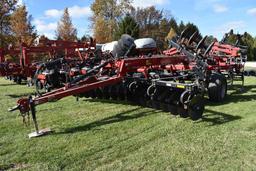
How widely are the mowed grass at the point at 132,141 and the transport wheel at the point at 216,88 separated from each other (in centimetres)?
46

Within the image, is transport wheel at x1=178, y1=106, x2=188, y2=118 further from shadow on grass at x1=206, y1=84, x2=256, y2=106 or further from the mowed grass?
shadow on grass at x1=206, y1=84, x2=256, y2=106

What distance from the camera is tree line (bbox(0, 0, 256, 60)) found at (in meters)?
29.2

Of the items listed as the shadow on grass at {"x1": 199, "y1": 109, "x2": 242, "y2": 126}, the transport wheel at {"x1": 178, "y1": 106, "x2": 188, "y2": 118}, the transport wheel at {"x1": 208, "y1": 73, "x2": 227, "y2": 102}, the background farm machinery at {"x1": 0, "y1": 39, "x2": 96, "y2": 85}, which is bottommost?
the shadow on grass at {"x1": 199, "y1": 109, "x2": 242, "y2": 126}

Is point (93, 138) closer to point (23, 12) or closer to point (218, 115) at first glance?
point (218, 115)

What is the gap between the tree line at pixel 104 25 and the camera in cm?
2917

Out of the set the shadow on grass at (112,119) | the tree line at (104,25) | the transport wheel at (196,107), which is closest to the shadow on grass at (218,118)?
the transport wheel at (196,107)

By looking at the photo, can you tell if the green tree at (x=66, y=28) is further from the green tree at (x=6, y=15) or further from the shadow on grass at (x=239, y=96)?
the shadow on grass at (x=239, y=96)

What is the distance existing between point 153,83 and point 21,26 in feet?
83.2

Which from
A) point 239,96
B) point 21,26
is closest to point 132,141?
point 239,96

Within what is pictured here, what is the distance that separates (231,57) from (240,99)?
3818 millimetres

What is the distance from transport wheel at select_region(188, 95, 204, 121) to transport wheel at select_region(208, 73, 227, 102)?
199cm

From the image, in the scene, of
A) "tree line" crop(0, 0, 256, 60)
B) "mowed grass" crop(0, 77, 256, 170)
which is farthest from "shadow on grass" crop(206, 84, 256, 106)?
"tree line" crop(0, 0, 256, 60)

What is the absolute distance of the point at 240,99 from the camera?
796cm

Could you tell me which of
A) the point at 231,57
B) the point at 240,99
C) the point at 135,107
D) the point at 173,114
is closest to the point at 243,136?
the point at 173,114
